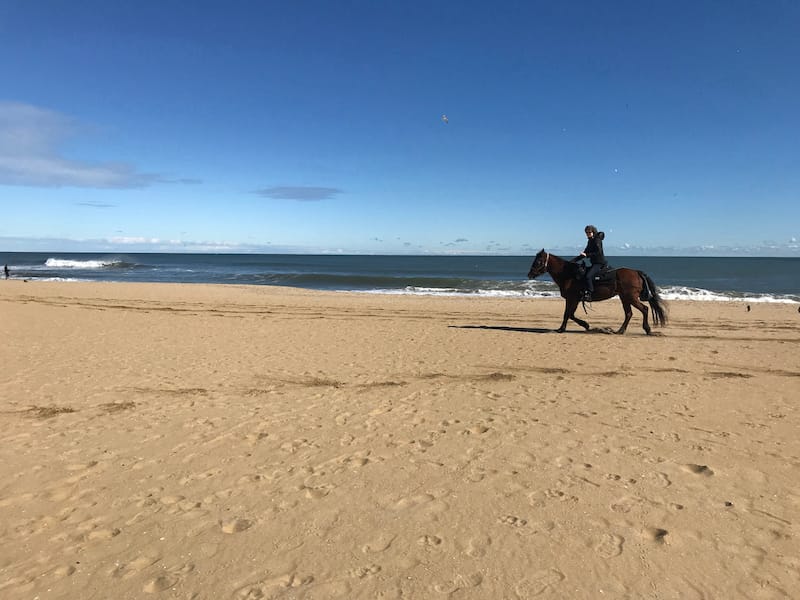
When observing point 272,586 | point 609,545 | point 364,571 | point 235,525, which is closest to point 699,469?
point 609,545

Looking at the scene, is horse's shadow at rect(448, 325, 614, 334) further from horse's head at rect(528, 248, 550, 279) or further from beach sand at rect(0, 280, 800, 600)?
beach sand at rect(0, 280, 800, 600)

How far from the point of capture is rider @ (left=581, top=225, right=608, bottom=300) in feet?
39.8

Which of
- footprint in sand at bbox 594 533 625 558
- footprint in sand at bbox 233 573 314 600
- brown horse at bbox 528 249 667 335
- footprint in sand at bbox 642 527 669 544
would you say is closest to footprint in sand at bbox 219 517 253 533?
footprint in sand at bbox 233 573 314 600

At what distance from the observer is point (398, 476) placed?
4.43 meters

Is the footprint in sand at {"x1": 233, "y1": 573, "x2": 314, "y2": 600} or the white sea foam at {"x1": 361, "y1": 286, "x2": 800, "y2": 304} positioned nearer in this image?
the footprint in sand at {"x1": 233, "y1": 573, "x2": 314, "y2": 600}

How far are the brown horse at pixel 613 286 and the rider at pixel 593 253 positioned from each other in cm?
26

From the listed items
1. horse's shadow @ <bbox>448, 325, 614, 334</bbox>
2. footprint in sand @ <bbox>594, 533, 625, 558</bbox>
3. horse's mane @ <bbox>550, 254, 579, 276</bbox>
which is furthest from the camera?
horse's shadow @ <bbox>448, 325, 614, 334</bbox>

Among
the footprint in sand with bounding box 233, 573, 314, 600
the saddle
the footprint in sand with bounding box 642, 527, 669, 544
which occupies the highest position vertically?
the saddle

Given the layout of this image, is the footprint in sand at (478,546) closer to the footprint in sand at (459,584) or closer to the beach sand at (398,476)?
the beach sand at (398,476)

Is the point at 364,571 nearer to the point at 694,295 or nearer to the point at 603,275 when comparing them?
the point at 603,275

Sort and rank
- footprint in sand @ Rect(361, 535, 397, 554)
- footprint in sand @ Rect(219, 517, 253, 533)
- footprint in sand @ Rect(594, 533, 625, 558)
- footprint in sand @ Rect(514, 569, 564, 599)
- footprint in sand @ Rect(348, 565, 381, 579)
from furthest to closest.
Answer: footprint in sand @ Rect(219, 517, 253, 533), footprint in sand @ Rect(361, 535, 397, 554), footprint in sand @ Rect(594, 533, 625, 558), footprint in sand @ Rect(348, 565, 381, 579), footprint in sand @ Rect(514, 569, 564, 599)

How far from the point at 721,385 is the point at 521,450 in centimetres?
472

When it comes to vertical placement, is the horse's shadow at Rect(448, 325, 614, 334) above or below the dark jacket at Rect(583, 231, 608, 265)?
below

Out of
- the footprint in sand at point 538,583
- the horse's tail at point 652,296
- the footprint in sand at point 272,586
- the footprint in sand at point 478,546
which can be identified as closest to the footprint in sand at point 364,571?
the footprint in sand at point 272,586
